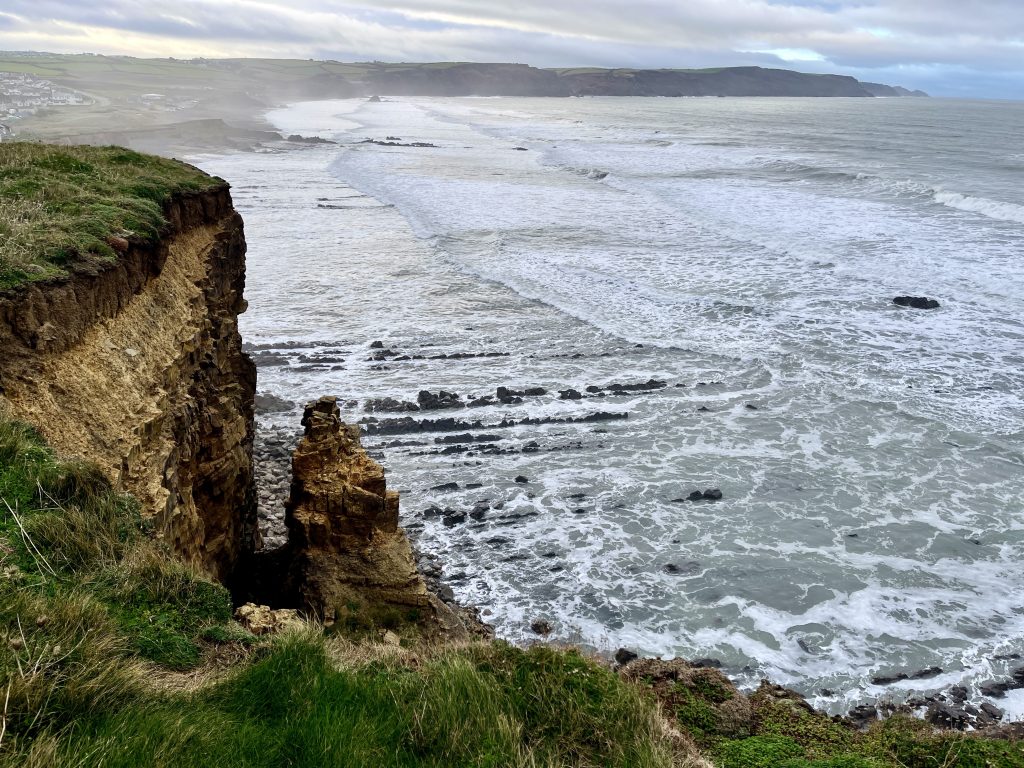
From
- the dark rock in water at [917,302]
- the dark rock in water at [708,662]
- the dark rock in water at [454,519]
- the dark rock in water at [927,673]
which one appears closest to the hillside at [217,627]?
the dark rock in water at [927,673]

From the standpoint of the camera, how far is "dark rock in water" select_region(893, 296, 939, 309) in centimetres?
A: 2228

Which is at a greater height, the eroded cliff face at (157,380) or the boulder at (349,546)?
the eroded cliff face at (157,380)

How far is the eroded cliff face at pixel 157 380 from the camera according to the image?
20.0 ft

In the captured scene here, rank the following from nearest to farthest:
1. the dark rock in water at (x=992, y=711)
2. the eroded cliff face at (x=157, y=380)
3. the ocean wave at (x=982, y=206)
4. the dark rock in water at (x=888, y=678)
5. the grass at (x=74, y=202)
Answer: the eroded cliff face at (x=157, y=380)
the grass at (x=74, y=202)
the dark rock in water at (x=992, y=711)
the dark rock in water at (x=888, y=678)
the ocean wave at (x=982, y=206)

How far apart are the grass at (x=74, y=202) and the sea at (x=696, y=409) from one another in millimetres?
5416

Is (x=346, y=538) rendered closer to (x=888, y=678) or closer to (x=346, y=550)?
(x=346, y=550)

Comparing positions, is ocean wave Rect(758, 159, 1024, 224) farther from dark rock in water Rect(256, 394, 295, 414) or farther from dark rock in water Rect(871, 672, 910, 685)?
dark rock in water Rect(256, 394, 295, 414)

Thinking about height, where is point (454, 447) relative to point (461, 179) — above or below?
below

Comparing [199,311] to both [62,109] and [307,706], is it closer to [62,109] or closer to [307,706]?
[307,706]

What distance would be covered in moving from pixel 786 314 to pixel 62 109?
80.7 m

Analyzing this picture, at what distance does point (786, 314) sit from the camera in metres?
21.6

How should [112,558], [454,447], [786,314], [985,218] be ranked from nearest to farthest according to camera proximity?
[112,558] < [454,447] < [786,314] < [985,218]

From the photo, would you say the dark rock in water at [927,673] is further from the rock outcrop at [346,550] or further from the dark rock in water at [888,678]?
the rock outcrop at [346,550]

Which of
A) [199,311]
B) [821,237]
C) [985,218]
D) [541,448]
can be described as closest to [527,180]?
[821,237]
